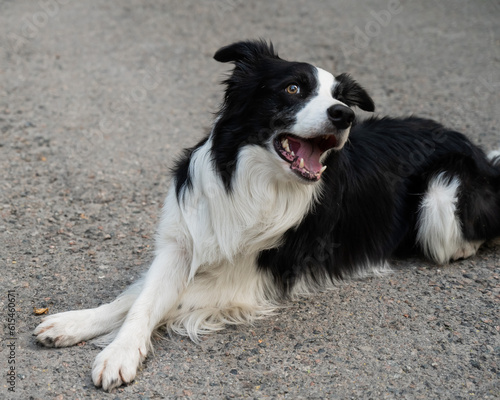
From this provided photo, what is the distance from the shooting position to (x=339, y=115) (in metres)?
3.33

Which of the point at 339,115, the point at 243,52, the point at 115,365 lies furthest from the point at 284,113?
the point at 115,365

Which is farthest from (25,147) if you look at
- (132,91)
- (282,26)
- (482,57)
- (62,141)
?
(482,57)

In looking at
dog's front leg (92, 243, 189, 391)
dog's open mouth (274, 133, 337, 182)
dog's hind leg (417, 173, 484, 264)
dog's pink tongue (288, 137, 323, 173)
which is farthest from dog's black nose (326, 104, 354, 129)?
dog's hind leg (417, 173, 484, 264)

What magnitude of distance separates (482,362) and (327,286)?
1.17 meters

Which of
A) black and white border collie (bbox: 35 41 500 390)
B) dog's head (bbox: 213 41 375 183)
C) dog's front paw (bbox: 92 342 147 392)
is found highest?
dog's head (bbox: 213 41 375 183)

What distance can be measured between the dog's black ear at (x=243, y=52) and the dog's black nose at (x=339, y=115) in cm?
71

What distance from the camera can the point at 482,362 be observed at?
11.3 ft

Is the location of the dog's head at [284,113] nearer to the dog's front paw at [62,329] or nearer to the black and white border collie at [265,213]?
the black and white border collie at [265,213]

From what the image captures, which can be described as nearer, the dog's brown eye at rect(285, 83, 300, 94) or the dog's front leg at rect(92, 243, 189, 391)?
the dog's front leg at rect(92, 243, 189, 391)

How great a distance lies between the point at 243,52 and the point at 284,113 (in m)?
0.54

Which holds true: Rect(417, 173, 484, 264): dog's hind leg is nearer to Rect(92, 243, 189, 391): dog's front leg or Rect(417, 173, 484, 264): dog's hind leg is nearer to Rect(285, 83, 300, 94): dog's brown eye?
Rect(285, 83, 300, 94): dog's brown eye

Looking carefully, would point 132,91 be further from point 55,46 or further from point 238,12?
point 238,12

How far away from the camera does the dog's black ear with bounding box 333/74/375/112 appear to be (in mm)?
3662

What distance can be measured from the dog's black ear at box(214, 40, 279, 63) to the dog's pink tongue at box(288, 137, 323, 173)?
2.02ft
